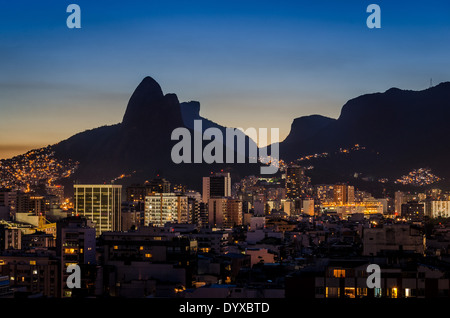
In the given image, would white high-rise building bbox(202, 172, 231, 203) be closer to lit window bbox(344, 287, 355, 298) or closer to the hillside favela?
the hillside favela

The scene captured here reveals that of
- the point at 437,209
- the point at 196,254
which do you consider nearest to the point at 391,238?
the point at 196,254

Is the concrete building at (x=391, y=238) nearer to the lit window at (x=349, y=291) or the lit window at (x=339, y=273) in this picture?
the lit window at (x=339, y=273)

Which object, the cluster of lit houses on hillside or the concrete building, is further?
the concrete building

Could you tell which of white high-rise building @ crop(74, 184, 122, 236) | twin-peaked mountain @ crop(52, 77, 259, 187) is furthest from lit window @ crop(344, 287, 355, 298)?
twin-peaked mountain @ crop(52, 77, 259, 187)

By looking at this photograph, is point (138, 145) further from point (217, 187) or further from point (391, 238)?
point (391, 238)

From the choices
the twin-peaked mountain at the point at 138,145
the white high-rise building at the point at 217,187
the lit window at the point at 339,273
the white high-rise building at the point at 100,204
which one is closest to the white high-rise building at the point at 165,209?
the white high-rise building at the point at 100,204
